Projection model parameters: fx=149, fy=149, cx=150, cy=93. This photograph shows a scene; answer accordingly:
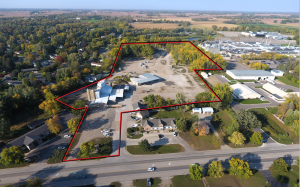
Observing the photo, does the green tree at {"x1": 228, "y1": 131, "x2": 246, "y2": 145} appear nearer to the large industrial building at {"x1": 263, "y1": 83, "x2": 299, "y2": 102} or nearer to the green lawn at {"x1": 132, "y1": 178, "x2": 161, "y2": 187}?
the green lawn at {"x1": 132, "y1": 178, "x2": 161, "y2": 187}

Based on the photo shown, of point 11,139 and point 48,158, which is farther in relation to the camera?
point 11,139

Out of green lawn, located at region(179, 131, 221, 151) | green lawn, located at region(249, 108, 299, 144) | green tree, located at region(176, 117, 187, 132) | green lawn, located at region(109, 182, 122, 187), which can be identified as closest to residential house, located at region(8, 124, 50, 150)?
green lawn, located at region(109, 182, 122, 187)

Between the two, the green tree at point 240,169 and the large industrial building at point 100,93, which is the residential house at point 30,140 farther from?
the green tree at point 240,169

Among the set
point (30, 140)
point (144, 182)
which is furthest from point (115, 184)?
point (30, 140)

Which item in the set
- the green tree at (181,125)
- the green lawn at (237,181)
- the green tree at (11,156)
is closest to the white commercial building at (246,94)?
the green tree at (181,125)

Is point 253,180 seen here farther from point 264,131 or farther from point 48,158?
point 48,158

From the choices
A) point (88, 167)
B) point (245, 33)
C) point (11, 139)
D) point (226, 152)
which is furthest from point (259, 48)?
point (11, 139)
